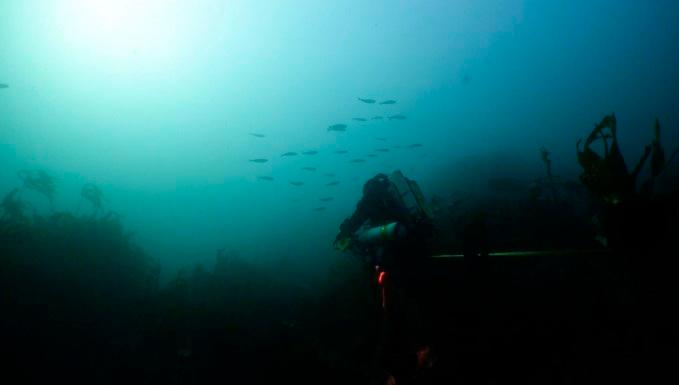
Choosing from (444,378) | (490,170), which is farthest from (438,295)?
(490,170)

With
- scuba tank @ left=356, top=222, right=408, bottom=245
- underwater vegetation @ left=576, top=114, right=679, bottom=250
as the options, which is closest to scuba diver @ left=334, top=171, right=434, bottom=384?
scuba tank @ left=356, top=222, right=408, bottom=245

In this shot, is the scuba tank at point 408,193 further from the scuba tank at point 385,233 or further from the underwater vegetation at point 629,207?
the underwater vegetation at point 629,207

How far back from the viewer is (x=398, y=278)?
3.48 meters

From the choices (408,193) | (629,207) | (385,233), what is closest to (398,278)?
(385,233)

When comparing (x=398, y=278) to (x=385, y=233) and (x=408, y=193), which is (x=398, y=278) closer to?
(x=385, y=233)

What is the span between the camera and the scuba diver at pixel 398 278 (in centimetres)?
305

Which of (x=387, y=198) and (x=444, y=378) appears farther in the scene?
(x=387, y=198)

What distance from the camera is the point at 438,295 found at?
3924 millimetres

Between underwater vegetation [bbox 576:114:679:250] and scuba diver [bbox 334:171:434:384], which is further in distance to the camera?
scuba diver [bbox 334:171:434:384]

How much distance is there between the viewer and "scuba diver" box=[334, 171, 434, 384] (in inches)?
120

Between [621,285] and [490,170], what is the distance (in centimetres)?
2340

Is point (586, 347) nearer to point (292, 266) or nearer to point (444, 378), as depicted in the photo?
point (444, 378)

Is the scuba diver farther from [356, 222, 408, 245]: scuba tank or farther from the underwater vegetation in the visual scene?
the underwater vegetation

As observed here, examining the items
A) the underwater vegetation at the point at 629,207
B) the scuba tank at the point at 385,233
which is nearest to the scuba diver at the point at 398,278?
the scuba tank at the point at 385,233
